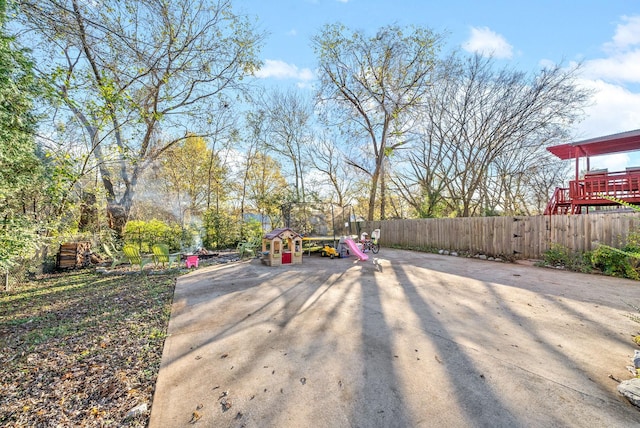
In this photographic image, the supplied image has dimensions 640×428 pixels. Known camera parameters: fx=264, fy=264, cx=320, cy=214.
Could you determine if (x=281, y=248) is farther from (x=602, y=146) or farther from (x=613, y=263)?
(x=602, y=146)

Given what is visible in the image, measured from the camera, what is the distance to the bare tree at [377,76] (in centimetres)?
1381

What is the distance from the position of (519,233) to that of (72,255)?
13197 mm

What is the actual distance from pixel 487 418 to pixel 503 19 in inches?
422

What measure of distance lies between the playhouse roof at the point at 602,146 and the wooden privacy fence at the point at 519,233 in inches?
146

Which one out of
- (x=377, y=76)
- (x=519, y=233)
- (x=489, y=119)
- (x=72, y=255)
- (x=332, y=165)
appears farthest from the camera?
(x=332, y=165)

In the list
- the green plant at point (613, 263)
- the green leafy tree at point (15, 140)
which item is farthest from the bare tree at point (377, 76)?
the green leafy tree at point (15, 140)

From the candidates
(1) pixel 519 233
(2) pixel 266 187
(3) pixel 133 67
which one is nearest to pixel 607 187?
(1) pixel 519 233

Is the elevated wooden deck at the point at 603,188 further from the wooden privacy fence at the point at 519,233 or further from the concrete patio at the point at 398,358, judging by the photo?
the concrete patio at the point at 398,358

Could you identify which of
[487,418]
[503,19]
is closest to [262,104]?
[503,19]

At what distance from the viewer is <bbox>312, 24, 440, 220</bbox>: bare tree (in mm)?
13812

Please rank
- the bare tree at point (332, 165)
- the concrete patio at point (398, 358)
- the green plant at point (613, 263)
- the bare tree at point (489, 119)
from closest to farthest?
the concrete patio at point (398, 358)
the green plant at point (613, 263)
the bare tree at point (489, 119)
the bare tree at point (332, 165)

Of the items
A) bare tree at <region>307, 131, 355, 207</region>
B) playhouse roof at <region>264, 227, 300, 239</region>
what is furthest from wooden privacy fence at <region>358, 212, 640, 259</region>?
bare tree at <region>307, 131, 355, 207</region>

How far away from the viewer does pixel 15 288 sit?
217 inches

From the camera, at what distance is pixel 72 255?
747cm
